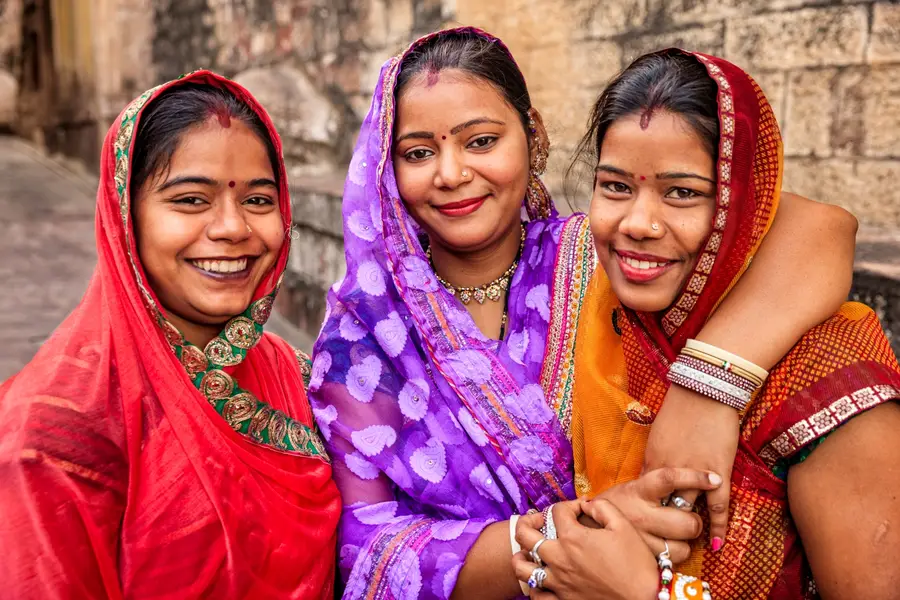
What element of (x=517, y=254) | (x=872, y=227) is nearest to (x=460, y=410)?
(x=517, y=254)

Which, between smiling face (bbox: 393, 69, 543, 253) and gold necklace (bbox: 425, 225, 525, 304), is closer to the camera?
smiling face (bbox: 393, 69, 543, 253)

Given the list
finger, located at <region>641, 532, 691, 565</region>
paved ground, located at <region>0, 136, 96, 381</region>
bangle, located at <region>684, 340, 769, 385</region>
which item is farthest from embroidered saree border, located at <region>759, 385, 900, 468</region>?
paved ground, located at <region>0, 136, 96, 381</region>

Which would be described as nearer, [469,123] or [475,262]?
[469,123]

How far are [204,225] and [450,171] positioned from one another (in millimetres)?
541

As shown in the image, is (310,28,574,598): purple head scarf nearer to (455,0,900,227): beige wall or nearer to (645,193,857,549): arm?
(645,193,857,549): arm

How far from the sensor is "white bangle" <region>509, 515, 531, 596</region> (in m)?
1.78

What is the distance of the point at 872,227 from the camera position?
3.10 metres

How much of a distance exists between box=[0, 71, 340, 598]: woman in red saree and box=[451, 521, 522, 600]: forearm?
1.05 ft

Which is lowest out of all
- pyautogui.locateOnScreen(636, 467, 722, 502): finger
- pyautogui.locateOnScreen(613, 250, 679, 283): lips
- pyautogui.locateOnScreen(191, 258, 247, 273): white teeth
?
pyautogui.locateOnScreen(636, 467, 722, 502): finger

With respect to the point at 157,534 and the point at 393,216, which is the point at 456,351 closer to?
the point at 393,216

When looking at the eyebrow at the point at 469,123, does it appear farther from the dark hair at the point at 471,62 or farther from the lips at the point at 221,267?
the lips at the point at 221,267

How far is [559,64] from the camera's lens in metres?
4.49

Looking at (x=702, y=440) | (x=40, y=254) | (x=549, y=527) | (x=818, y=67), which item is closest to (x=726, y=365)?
(x=702, y=440)

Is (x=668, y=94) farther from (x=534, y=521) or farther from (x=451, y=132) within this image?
(x=534, y=521)
